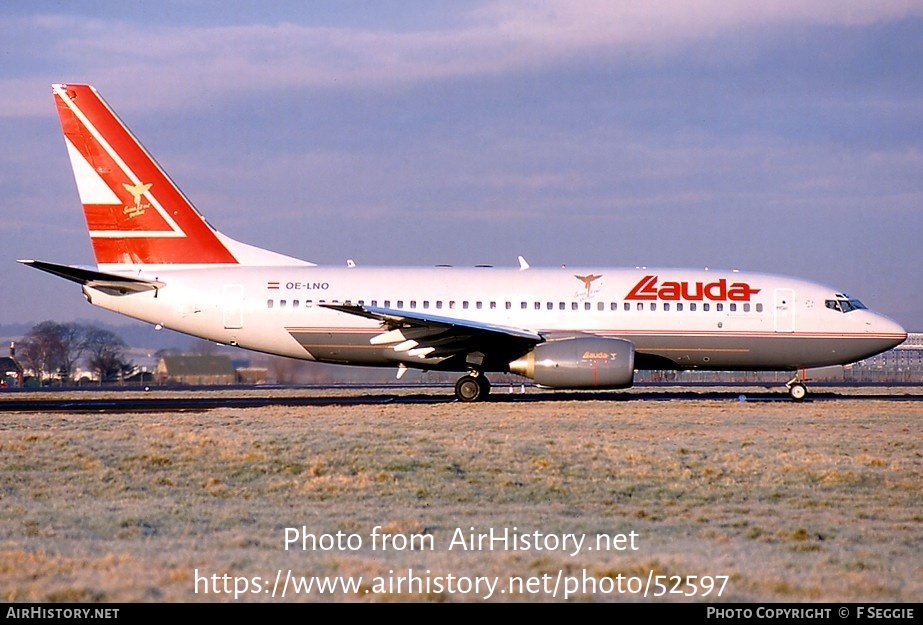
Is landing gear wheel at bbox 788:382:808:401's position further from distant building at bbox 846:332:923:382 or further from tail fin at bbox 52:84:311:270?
distant building at bbox 846:332:923:382

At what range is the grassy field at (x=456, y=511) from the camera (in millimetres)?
7086

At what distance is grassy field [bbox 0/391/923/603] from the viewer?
7.09 m

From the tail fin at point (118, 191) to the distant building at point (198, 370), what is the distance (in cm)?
2399

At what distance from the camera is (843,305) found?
90.5 ft

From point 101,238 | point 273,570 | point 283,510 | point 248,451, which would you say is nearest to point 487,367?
point 101,238

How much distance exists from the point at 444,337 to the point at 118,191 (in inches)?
378

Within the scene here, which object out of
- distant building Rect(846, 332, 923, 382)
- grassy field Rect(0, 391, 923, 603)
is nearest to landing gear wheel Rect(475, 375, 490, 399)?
grassy field Rect(0, 391, 923, 603)

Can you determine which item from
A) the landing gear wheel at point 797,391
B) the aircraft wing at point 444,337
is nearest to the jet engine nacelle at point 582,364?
the aircraft wing at point 444,337

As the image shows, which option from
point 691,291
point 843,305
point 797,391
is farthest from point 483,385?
point 843,305

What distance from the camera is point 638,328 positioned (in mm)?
26844

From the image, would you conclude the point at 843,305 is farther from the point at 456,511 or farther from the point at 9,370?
the point at 9,370

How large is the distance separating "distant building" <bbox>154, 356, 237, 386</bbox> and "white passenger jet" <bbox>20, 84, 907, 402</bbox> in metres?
24.2

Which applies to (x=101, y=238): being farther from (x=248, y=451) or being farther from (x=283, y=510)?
(x=283, y=510)

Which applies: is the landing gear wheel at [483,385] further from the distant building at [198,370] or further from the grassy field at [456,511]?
the distant building at [198,370]
